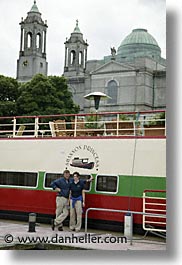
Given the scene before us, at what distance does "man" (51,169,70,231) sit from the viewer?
898 cm

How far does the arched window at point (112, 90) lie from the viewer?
47.4m

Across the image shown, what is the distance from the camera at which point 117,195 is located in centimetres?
921

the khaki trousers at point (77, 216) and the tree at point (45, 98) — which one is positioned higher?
the tree at point (45, 98)

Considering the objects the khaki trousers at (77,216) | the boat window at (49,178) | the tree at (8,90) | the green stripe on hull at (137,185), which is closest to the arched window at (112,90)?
the tree at (8,90)

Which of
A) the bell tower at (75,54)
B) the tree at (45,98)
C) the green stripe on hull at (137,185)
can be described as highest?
the bell tower at (75,54)

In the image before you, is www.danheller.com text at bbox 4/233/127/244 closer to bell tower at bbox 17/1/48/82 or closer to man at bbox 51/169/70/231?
man at bbox 51/169/70/231

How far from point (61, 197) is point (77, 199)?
11.9 inches

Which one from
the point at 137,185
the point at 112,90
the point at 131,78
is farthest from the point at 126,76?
the point at 137,185

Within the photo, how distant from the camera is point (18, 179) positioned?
10.5m

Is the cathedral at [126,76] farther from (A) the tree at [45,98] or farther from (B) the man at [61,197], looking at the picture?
(B) the man at [61,197]

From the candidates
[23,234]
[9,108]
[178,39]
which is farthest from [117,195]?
[9,108]

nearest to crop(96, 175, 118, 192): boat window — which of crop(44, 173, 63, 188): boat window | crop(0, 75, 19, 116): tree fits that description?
crop(44, 173, 63, 188): boat window

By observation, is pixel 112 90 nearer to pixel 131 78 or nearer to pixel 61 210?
pixel 131 78

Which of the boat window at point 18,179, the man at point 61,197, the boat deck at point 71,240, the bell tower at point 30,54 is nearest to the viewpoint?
the boat deck at point 71,240
